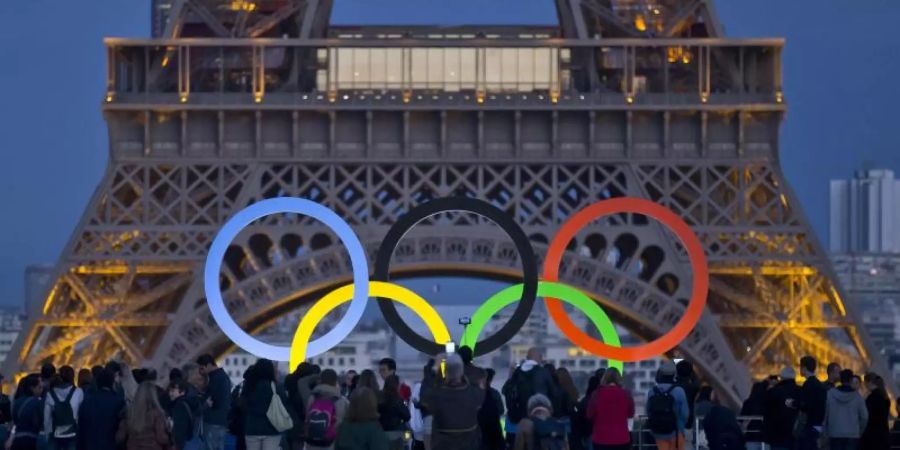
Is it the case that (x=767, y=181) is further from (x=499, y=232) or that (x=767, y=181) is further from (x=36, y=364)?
(x=36, y=364)

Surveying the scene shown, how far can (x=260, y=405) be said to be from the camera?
26.3 m

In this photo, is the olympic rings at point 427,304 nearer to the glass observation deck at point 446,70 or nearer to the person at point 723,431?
the person at point 723,431

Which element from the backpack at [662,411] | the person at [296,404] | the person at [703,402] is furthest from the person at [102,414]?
the person at [703,402]

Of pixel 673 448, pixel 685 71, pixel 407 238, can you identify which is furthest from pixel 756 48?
pixel 673 448

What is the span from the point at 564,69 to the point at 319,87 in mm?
5100

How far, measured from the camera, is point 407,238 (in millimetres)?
48406

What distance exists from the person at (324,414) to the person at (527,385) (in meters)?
2.25

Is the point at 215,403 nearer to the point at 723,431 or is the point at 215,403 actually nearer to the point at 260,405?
the point at 260,405

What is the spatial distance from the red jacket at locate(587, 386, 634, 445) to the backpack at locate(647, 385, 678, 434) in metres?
0.62

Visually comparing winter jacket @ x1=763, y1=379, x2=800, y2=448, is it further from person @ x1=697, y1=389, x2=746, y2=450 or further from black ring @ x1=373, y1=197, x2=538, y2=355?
black ring @ x1=373, y1=197, x2=538, y2=355

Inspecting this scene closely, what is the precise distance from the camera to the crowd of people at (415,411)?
2417 centimetres

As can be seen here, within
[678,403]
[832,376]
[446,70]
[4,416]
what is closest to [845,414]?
[832,376]

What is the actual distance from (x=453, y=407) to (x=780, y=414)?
637 cm

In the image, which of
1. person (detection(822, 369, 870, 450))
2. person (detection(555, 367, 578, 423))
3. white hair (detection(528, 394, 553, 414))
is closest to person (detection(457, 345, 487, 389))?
white hair (detection(528, 394, 553, 414))
